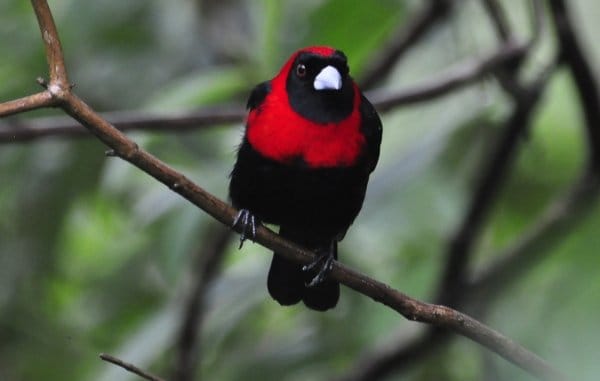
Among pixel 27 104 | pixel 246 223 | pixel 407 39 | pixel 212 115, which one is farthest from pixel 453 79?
pixel 27 104

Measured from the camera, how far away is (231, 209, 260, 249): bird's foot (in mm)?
2588

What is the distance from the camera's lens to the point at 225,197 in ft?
10.8

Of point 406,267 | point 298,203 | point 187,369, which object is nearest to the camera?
point 298,203

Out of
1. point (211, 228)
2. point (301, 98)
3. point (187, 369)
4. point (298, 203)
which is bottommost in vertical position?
point (187, 369)

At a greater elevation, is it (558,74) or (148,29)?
(148,29)

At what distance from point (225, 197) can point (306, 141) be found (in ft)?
2.05

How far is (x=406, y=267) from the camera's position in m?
3.53

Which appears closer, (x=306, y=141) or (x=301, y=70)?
(x=306, y=141)

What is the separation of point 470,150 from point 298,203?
1.13 metres

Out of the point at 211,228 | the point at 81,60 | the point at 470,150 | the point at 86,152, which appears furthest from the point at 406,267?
the point at 81,60

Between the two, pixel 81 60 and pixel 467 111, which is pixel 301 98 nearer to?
pixel 467 111

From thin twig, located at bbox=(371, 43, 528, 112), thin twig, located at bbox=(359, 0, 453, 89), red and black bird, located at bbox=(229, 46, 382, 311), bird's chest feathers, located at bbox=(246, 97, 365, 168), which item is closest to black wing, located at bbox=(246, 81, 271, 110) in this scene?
red and black bird, located at bbox=(229, 46, 382, 311)

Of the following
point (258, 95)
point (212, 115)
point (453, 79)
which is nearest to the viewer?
point (258, 95)

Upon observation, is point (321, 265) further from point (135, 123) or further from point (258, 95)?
point (135, 123)
